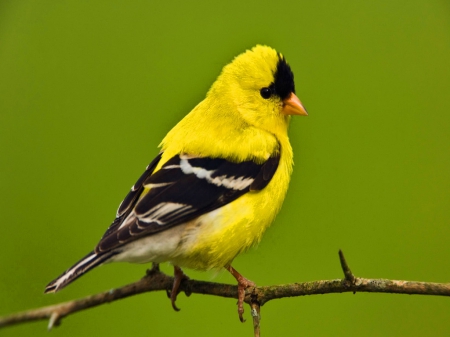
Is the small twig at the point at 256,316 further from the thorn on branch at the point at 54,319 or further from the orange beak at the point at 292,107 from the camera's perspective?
the orange beak at the point at 292,107

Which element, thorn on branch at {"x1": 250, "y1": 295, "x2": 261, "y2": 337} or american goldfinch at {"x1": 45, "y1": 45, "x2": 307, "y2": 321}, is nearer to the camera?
thorn on branch at {"x1": 250, "y1": 295, "x2": 261, "y2": 337}

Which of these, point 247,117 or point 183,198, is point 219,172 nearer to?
point 183,198

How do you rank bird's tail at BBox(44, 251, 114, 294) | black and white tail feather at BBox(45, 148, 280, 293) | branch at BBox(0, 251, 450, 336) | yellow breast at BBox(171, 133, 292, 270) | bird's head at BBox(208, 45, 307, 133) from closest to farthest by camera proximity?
branch at BBox(0, 251, 450, 336) → bird's tail at BBox(44, 251, 114, 294) → black and white tail feather at BBox(45, 148, 280, 293) → yellow breast at BBox(171, 133, 292, 270) → bird's head at BBox(208, 45, 307, 133)

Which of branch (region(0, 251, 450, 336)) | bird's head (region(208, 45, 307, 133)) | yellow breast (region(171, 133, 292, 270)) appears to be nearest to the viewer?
branch (region(0, 251, 450, 336))

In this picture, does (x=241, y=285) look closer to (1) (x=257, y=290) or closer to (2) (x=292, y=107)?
(1) (x=257, y=290)

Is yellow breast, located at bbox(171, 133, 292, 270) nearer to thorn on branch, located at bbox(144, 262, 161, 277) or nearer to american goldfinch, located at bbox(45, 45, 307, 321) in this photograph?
american goldfinch, located at bbox(45, 45, 307, 321)

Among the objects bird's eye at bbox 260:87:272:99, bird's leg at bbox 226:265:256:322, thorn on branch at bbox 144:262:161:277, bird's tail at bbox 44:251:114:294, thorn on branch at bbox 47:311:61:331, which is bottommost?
bird's leg at bbox 226:265:256:322

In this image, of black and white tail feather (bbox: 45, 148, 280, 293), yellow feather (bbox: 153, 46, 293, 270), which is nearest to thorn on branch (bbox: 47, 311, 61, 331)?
black and white tail feather (bbox: 45, 148, 280, 293)
